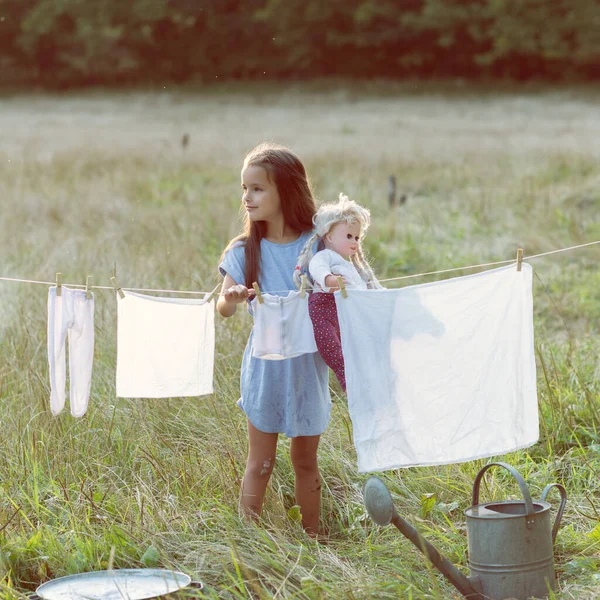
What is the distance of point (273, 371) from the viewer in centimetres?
330

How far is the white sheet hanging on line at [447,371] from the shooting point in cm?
299

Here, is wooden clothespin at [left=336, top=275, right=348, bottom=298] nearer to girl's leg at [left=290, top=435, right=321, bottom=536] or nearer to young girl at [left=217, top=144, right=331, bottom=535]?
young girl at [left=217, top=144, right=331, bottom=535]

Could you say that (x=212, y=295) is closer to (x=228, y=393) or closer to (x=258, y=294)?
(x=258, y=294)

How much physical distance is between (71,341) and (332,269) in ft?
3.26

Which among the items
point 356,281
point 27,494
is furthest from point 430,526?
point 27,494

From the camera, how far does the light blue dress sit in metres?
3.28

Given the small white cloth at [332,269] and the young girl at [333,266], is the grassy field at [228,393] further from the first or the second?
the small white cloth at [332,269]

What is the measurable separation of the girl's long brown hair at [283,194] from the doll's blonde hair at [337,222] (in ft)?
0.26

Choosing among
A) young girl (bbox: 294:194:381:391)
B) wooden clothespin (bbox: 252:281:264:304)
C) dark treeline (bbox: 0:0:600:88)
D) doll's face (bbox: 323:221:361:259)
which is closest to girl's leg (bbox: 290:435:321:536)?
young girl (bbox: 294:194:381:391)

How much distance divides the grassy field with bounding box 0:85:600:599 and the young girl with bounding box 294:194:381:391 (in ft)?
2.10

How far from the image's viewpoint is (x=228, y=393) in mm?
4492

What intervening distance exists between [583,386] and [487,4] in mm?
33298

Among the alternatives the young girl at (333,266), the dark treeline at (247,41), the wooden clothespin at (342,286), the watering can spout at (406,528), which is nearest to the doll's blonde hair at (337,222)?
the young girl at (333,266)

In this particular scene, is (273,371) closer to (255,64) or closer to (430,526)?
(430,526)
